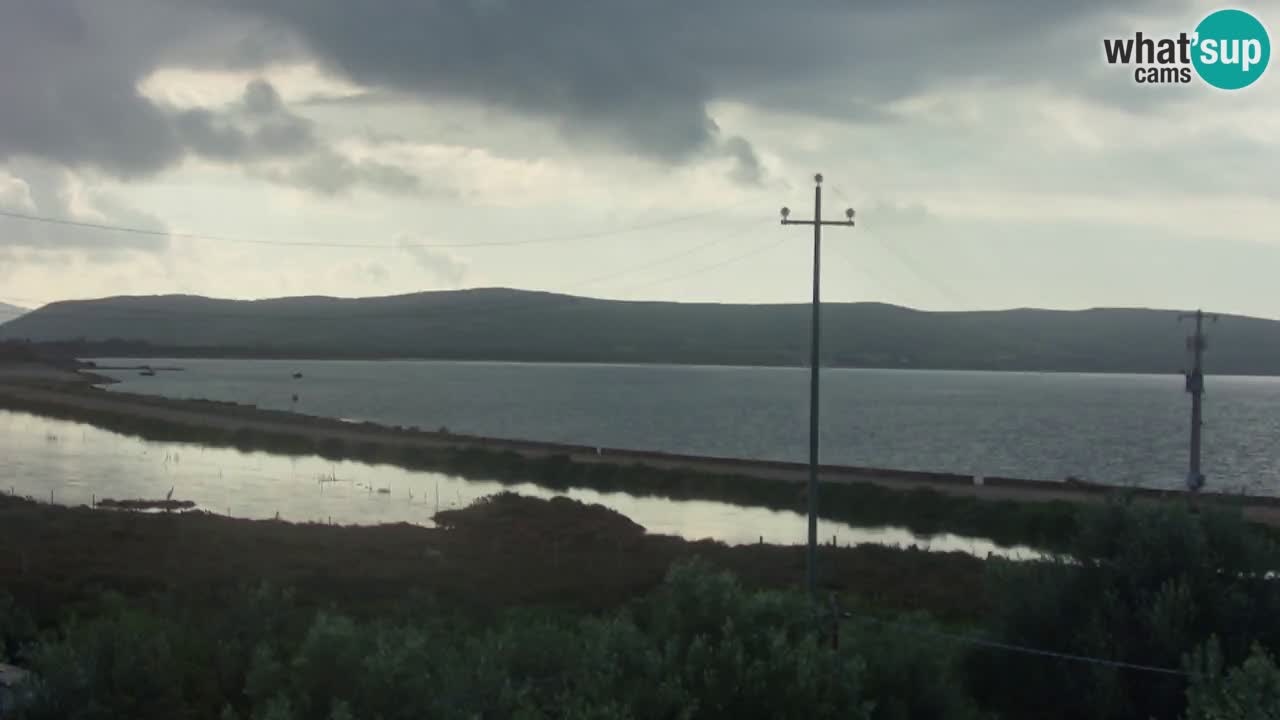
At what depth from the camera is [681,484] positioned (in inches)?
2408

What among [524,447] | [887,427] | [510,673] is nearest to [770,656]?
[510,673]

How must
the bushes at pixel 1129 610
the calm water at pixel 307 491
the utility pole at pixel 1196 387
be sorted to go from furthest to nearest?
the calm water at pixel 307 491 < the utility pole at pixel 1196 387 < the bushes at pixel 1129 610

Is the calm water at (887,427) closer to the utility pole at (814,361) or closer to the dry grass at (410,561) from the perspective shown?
the dry grass at (410,561)

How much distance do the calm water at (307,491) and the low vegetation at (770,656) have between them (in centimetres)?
2275

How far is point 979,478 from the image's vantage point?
2349 inches

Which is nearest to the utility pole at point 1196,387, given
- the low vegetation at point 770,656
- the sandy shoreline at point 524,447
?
the sandy shoreline at point 524,447

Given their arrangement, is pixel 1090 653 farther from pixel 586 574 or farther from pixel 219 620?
pixel 586 574

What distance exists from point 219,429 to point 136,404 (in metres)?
34.4

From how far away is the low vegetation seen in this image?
381 inches

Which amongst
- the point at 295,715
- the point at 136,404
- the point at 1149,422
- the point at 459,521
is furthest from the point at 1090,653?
the point at 1149,422

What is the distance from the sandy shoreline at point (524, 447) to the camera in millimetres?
54719

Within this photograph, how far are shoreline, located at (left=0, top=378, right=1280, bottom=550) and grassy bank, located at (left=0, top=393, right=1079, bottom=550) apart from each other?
6 centimetres

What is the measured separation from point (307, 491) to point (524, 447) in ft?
76.3

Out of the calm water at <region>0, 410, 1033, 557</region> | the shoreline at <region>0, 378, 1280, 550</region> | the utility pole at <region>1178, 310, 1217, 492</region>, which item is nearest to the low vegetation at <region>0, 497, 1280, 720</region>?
the shoreline at <region>0, 378, 1280, 550</region>
